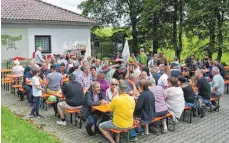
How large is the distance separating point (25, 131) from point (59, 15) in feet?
49.2

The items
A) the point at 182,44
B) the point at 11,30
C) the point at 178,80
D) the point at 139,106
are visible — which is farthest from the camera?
the point at 182,44

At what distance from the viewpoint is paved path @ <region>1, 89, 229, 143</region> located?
24.3 ft

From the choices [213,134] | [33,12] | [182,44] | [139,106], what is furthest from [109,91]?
[182,44]

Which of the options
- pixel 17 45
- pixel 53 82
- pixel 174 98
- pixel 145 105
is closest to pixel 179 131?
pixel 174 98

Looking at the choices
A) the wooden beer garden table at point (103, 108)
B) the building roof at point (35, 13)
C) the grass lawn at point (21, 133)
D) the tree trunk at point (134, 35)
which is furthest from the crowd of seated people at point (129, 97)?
the tree trunk at point (134, 35)

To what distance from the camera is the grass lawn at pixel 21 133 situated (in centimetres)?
686

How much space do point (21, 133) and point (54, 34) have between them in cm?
1404

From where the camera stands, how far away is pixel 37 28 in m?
19.8

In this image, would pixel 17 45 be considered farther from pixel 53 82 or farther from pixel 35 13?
pixel 53 82

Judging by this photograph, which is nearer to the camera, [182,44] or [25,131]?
[25,131]

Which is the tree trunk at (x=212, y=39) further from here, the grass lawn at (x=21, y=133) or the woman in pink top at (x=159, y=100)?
the grass lawn at (x=21, y=133)

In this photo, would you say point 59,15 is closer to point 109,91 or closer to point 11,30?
point 11,30

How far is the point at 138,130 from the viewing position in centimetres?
768

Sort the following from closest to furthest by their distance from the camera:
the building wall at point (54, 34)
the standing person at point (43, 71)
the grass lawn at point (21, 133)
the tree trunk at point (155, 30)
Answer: the grass lawn at point (21, 133) < the standing person at point (43, 71) < the building wall at point (54, 34) < the tree trunk at point (155, 30)
